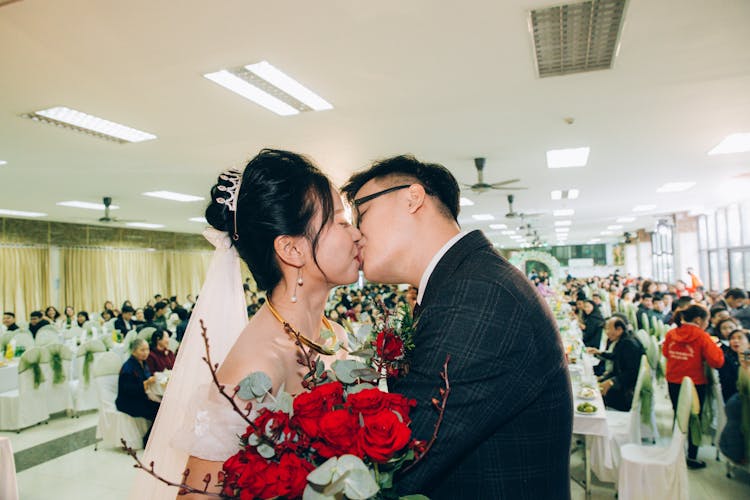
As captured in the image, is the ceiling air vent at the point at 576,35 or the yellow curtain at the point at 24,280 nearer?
the ceiling air vent at the point at 576,35

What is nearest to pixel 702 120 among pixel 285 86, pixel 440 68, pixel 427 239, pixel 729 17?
pixel 729 17

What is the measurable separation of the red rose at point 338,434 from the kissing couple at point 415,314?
0.22 metres

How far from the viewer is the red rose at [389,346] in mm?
990

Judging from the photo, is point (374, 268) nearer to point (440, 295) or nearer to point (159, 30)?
point (440, 295)

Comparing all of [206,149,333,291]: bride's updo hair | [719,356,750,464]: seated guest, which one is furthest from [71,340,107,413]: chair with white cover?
[719,356,750,464]: seated guest

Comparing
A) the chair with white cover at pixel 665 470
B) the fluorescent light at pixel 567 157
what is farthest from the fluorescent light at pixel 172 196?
the chair with white cover at pixel 665 470

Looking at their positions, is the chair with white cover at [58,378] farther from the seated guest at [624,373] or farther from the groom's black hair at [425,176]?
the seated guest at [624,373]

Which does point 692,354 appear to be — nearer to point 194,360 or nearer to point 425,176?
point 425,176

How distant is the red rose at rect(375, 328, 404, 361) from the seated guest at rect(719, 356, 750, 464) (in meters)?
4.31

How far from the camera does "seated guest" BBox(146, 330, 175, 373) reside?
230 inches

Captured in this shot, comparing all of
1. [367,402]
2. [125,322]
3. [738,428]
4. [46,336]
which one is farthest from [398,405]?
[125,322]

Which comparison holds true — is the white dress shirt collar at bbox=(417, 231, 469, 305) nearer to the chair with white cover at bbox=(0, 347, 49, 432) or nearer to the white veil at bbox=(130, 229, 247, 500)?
the white veil at bbox=(130, 229, 247, 500)

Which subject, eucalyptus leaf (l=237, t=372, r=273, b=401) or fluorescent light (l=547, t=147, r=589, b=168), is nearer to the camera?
eucalyptus leaf (l=237, t=372, r=273, b=401)

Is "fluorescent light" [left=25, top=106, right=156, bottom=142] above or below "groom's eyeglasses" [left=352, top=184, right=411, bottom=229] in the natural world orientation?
above
